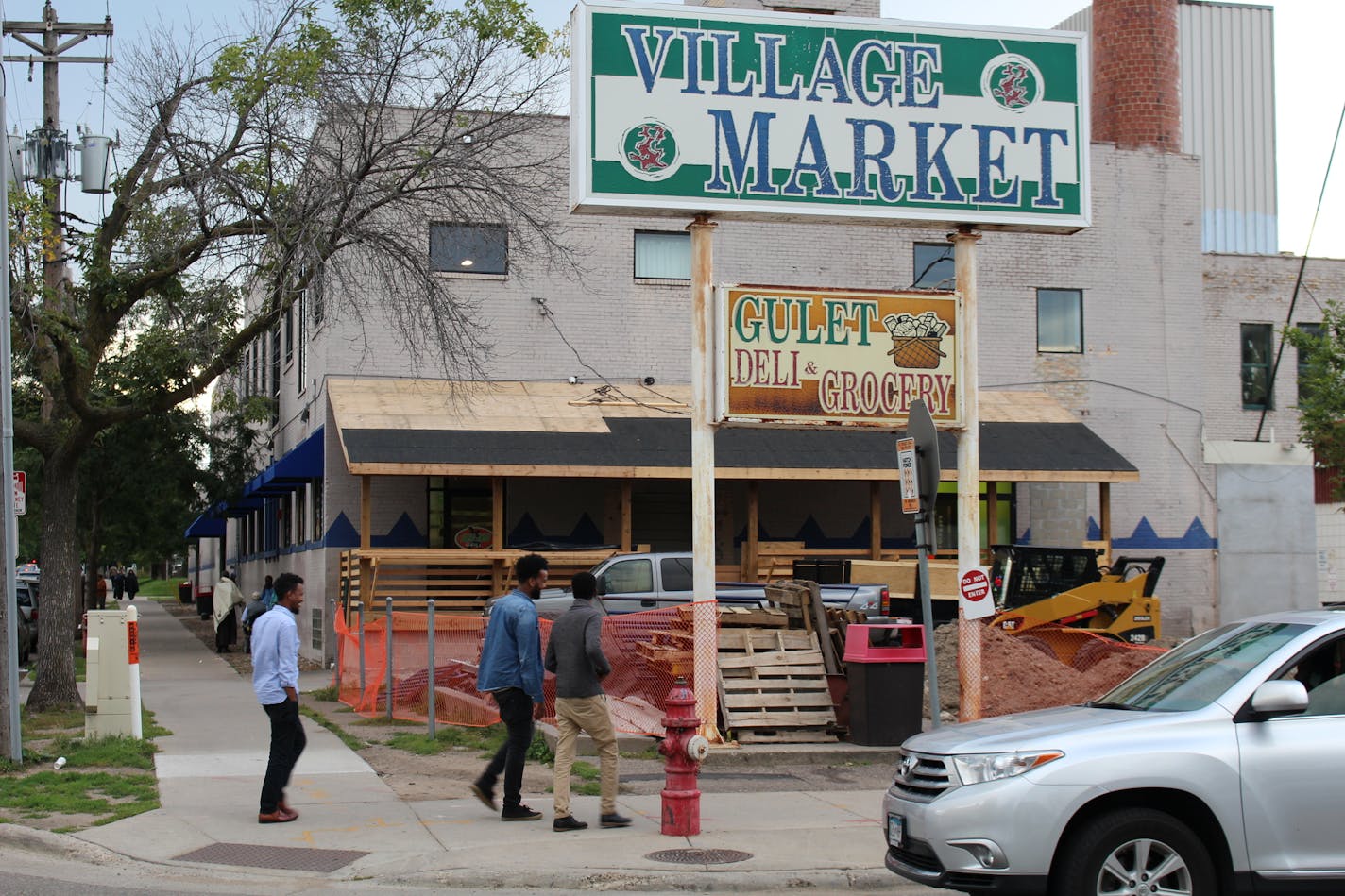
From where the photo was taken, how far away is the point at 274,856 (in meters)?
9.28

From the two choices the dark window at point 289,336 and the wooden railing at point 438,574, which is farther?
the dark window at point 289,336

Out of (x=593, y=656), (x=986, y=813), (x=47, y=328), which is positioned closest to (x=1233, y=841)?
(x=986, y=813)

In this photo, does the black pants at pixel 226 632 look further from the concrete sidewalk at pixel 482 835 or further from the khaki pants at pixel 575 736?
the khaki pants at pixel 575 736

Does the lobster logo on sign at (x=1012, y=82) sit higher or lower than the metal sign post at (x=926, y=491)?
higher

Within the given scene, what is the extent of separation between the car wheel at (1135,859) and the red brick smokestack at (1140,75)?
2581 cm

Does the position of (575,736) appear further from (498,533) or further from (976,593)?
(498,533)

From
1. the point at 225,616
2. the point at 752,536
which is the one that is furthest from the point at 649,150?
the point at 225,616

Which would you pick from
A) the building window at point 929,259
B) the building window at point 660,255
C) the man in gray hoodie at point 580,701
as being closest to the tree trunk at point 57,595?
the man in gray hoodie at point 580,701

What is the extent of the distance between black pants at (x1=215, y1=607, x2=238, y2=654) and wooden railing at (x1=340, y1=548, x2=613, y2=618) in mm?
6698

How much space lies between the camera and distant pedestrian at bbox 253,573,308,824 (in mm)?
10133

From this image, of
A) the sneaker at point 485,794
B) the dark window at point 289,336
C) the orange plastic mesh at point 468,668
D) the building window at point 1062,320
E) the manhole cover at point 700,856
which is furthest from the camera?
the dark window at point 289,336

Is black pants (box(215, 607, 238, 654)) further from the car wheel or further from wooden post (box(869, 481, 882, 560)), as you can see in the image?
the car wheel

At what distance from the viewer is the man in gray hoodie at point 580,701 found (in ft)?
→ 32.2

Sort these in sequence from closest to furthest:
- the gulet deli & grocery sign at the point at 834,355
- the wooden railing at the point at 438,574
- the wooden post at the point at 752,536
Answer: the gulet deli & grocery sign at the point at 834,355, the wooden railing at the point at 438,574, the wooden post at the point at 752,536
